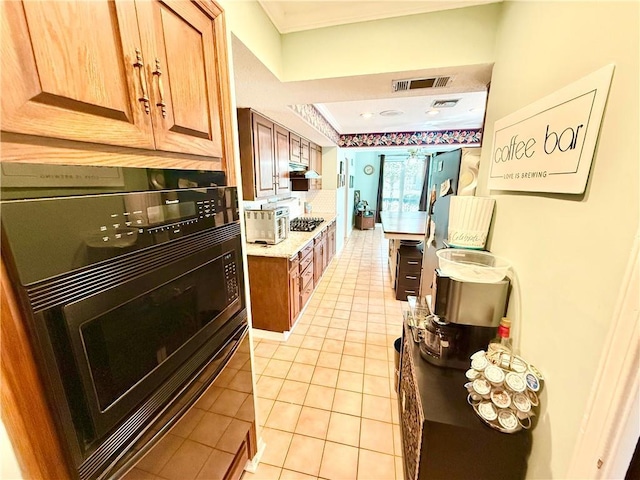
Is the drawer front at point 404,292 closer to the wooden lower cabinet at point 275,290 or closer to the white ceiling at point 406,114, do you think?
the wooden lower cabinet at point 275,290

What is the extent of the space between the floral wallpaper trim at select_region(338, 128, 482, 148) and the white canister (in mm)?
3967

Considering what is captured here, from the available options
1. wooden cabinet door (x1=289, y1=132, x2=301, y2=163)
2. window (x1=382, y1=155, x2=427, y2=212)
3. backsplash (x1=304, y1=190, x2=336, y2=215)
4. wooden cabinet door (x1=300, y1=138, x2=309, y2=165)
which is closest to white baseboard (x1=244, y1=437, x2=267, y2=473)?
wooden cabinet door (x1=289, y1=132, x2=301, y2=163)

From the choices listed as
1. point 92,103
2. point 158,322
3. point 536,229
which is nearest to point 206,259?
point 158,322

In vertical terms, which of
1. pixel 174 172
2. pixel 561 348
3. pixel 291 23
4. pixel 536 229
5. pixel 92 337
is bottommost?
pixel 561 348

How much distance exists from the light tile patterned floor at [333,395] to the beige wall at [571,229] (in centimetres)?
98

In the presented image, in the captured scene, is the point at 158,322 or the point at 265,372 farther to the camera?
the point at 265,372

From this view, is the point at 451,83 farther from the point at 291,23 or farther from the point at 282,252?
the point at 282,252

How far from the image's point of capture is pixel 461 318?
111 cm

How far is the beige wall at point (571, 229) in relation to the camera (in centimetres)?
61

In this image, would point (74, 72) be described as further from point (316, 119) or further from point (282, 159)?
point (316, 119)

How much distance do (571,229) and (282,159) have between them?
269 centimetres

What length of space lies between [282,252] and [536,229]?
1894 millimetres

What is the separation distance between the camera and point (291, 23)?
1524 mm

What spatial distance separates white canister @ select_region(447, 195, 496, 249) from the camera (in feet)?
4.18
